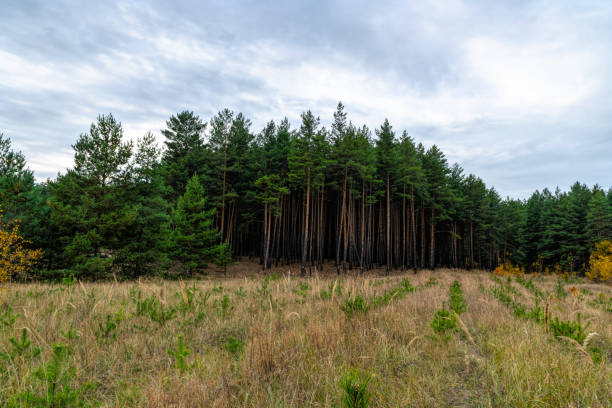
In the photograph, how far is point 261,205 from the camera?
105 feet

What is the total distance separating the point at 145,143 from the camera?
1891cm

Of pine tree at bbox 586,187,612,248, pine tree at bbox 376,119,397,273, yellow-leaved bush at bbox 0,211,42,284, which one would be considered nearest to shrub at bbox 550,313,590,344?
yellow-leaved bush at bbox 0,211,42,284

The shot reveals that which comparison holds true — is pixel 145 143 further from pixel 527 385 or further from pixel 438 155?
pixel 438 155

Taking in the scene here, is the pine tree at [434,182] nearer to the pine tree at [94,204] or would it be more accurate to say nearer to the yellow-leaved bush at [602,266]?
the yellow-leaved bush at [602,266]

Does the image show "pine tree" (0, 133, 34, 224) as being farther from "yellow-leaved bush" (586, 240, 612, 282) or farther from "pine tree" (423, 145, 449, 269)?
"yellow-leaved bush" (586, 240, 612, 282)

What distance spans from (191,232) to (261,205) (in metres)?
11.7

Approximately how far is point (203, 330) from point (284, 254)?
1220 inches

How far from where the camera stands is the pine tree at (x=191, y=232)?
20.7m

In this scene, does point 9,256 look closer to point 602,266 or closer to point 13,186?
point 13,186

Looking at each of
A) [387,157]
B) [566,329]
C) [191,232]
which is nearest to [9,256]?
[191,232]

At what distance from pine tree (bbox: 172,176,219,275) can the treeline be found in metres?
0.11

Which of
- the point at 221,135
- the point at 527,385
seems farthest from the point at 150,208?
the point at 527,385

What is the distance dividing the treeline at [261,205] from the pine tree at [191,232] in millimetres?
112

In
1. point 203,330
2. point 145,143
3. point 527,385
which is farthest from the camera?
point 145,143
